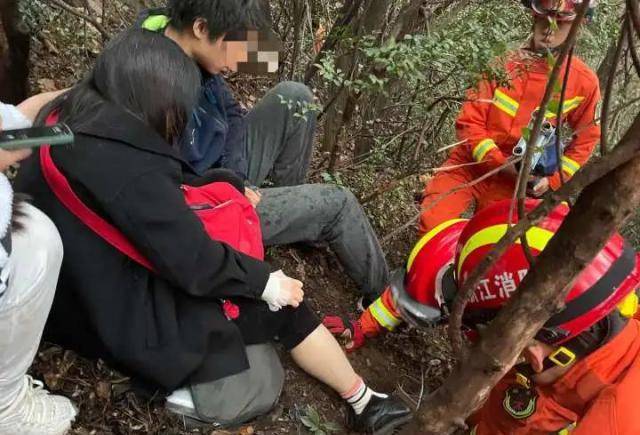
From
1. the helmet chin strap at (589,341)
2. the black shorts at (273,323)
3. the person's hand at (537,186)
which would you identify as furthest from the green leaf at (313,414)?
the person's hand at (537,186)

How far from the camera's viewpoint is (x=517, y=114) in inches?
149

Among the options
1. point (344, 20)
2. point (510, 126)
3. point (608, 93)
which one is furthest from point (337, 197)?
point (608, 93)

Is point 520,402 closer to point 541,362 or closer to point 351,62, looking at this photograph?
point 541,362

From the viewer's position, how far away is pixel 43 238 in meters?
1.78

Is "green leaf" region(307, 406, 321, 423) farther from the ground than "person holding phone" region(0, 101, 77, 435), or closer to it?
closer to it

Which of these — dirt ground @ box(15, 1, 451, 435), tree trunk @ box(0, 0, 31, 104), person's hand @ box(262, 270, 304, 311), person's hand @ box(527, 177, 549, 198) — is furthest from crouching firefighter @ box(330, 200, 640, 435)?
tree trunk @ box(0, 0, 31, 104)

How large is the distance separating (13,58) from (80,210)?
1.61 meters

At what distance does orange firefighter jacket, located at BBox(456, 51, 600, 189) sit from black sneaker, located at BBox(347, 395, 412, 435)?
5.62 feet

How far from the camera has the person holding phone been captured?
168 cm

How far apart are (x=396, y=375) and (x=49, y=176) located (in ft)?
6.24

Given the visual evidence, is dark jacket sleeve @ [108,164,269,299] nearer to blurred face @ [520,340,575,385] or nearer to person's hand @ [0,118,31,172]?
person's hand @ [0,118,31,172]

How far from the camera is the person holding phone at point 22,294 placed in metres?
1.68

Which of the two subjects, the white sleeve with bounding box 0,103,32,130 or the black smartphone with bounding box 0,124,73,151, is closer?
the black smartphone with bounding box 0,124,73,151

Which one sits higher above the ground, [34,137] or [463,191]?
[34,137]
